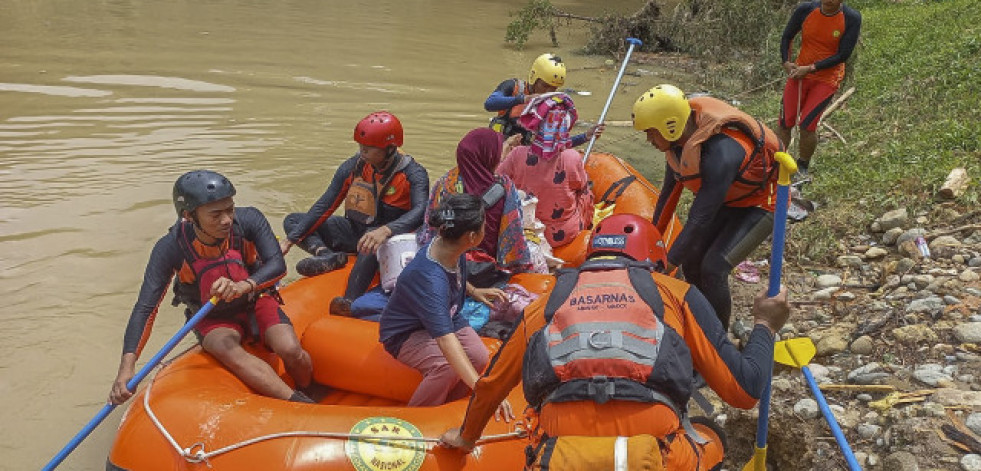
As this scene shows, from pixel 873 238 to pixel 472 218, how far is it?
10.4 ft

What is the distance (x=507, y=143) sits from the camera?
575 centimetres

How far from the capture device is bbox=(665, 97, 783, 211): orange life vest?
3785 millimetres

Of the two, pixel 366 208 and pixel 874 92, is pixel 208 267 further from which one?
pixel 874 92

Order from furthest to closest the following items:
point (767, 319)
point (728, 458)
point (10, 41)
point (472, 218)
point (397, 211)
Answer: point (10, 41) < point (397, 211) < point (728, 458) < point (472, 218) < point (767, 319)

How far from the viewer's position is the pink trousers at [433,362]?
11.6 ft

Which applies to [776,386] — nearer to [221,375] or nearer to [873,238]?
[873,238]

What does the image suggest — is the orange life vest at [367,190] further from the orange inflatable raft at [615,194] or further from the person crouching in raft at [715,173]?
the person crouching in raft at [715,173]

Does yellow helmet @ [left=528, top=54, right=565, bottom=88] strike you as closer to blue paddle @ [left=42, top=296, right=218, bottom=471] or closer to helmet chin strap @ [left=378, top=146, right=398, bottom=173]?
helmet chin strap @ [left=378, top=146, right=398, bottom=173]

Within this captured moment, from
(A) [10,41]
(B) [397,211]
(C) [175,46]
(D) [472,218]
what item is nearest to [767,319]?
(D) [472,218]

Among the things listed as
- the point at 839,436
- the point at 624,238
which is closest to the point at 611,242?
the point at 624,238

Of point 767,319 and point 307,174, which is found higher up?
point 767,319

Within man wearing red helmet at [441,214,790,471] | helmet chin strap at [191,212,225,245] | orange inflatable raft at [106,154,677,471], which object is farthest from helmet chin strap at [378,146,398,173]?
man wearing red helmet at [441,214,790,471]

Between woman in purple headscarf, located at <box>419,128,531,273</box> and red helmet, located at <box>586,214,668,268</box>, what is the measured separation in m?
1.52

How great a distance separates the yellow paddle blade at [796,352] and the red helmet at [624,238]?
2.36 ft
